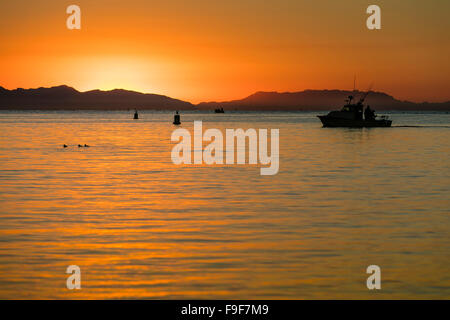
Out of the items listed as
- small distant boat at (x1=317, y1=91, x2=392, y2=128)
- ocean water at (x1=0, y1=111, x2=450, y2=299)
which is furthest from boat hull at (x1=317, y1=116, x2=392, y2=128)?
ocean water at (x1=0, y1=111, x2=450, y2=299)

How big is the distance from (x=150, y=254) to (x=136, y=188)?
1337 centimetres

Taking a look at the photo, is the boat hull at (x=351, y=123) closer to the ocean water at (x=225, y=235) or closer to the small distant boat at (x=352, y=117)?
the small distant boat at (x=352, y=117)

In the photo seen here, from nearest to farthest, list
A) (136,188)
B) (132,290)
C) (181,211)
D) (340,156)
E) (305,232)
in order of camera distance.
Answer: (132,290) < (305,232) < (181,211) < (136,188) < (340,156)

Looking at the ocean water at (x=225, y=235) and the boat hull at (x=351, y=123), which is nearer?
the ocean water at (x=225, y=235)

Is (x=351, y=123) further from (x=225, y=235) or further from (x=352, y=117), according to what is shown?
(x=225, y=235)

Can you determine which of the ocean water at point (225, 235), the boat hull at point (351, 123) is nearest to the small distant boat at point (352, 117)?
the boat hull at point (351, 123)

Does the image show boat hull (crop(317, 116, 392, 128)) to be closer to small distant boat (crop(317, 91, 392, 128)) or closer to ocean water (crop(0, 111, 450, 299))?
small distant boat (crop(317, 91, 392, 128))

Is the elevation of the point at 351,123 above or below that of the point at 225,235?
above

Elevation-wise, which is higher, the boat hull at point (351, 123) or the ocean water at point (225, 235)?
the boat hull at point (351, 123)

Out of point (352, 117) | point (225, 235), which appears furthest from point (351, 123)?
point (225, 235)
